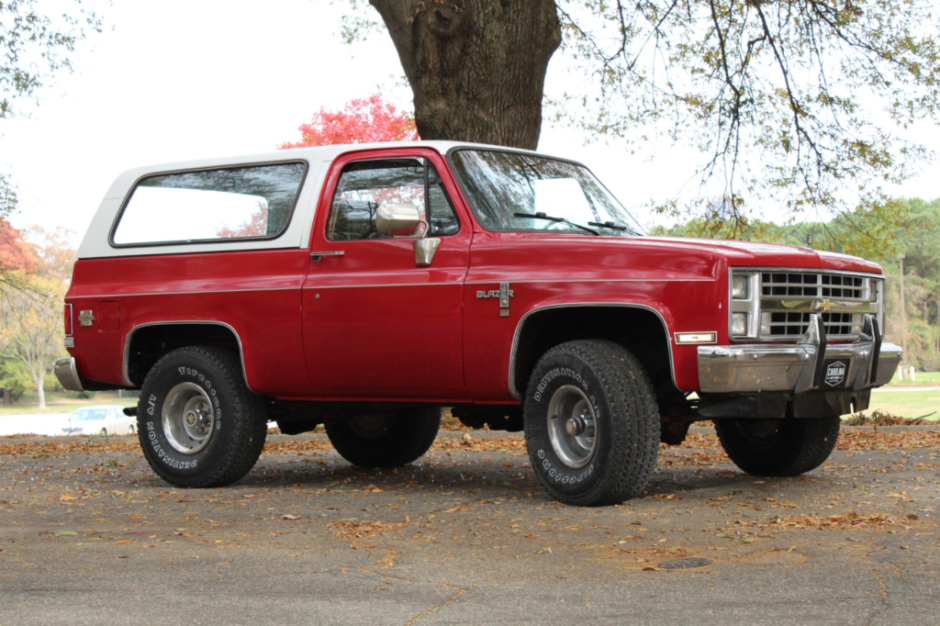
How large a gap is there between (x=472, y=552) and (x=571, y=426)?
1.52 meters

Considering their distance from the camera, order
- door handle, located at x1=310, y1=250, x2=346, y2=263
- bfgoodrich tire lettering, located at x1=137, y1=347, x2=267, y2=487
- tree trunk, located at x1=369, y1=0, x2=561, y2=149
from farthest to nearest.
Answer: tree trunk, located at x1=369, y1=0, x2=561, y2=149, bfgoodrich tire lettering, located at x1=137, y1=347, x2=267, y2=487, door handle, located at x1=310, y1=250, x2=346, y2=263

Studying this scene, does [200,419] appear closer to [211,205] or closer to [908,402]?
[211,205]

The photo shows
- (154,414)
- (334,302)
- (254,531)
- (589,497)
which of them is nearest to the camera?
(254,531)

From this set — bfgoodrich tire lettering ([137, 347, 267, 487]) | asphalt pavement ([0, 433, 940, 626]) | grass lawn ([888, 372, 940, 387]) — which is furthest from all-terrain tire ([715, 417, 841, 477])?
grass lawn ([888, 372, 940, 387])

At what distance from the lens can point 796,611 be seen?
Answer: 141 inches

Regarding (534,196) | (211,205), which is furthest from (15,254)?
(534,196)

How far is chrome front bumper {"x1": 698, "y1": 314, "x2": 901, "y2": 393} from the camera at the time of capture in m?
5.54

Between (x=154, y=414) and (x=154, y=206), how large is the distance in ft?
4.88

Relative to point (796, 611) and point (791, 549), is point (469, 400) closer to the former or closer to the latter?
point (791, 549)

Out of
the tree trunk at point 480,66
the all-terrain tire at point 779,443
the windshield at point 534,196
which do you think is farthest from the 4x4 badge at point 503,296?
the tree trunk at point 480,66

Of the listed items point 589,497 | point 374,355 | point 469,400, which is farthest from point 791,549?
point 374,355

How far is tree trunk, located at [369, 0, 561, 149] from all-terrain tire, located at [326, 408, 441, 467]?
13.7 ft

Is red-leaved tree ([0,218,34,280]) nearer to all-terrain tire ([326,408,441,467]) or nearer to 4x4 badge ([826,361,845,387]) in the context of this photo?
all-terrain tire ([326,408,441,467])

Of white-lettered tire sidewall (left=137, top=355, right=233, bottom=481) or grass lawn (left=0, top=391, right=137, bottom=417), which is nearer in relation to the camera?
white-lettered tire sidewall (left=137, top=355, right=233, bottom=481)
